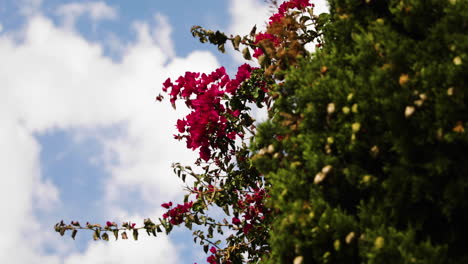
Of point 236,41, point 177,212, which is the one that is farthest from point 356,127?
point 177,212

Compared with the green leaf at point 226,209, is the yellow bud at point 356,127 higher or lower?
lower

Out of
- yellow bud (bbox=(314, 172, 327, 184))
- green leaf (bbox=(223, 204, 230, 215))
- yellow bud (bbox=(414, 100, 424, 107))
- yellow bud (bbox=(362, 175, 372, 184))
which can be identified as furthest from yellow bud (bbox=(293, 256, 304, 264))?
green leaf (bbox=(223, 204, 230, 215))

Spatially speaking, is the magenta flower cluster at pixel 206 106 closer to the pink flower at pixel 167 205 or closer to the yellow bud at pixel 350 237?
the pink flower at pixel 167 205

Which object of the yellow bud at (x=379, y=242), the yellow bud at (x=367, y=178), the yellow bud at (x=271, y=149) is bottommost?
the yellow bud at (x=379, y=242)

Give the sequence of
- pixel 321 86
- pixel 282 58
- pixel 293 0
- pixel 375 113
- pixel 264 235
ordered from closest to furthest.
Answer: pixel 375 113
pixel 321 86
pixel 282 58
pixel 293 0
pixel 264 235

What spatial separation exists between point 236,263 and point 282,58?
362 cm

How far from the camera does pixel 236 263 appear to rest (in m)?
7.98

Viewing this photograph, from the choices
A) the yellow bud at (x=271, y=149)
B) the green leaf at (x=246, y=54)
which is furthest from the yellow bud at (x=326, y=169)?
the green leaf at (x=246, y=54)

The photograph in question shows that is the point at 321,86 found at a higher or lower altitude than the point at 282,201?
higher

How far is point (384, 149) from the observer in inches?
173

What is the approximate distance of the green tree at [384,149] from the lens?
4.10 metres

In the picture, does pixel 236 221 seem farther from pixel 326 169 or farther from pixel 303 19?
pixel 326 169

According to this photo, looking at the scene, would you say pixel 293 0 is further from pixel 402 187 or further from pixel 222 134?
pixel 402 187

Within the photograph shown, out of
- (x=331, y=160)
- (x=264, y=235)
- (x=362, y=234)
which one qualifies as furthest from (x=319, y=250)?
(x=264, y=235)
